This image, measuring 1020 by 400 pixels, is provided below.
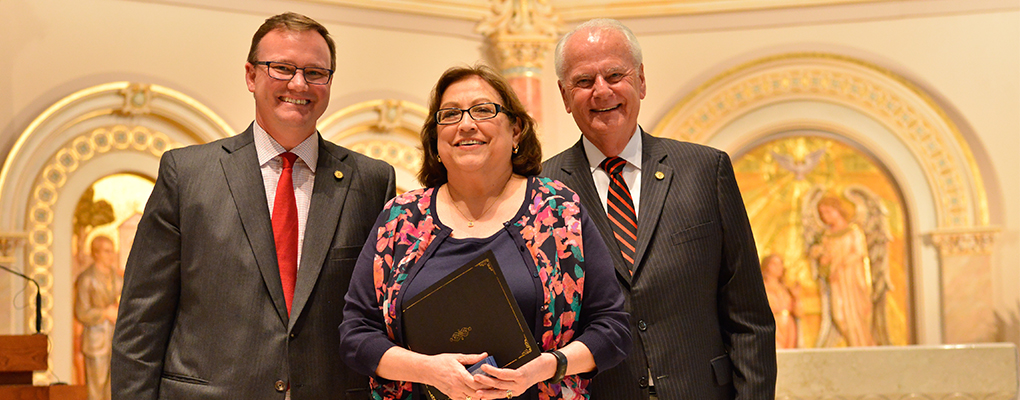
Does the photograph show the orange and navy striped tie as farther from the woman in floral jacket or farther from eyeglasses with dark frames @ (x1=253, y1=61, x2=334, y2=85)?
eyeglasses with dark frames @ (x1=253, y1=61, x2=334, y2=85)

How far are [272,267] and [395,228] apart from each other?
15.9 inches

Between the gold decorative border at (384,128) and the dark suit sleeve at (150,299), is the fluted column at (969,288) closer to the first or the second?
the gold decorative border at (384,128)

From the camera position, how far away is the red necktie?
248cm

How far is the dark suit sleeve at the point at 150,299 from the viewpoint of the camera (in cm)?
239

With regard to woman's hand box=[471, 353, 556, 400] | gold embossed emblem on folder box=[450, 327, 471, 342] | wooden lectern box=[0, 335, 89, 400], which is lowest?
wooden lectern box=[0, 335, 89, 400]

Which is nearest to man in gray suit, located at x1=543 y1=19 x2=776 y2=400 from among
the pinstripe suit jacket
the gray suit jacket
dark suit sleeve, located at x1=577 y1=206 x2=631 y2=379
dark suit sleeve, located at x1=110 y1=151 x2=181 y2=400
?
the pinstripe suit jacket

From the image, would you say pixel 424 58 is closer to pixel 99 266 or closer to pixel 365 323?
pixel 99 266

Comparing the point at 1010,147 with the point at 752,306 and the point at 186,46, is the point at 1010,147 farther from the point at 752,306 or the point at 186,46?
the point at 186,46

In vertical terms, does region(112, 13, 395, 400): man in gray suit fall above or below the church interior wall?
below

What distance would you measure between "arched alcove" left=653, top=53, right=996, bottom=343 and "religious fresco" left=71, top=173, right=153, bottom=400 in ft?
14.9

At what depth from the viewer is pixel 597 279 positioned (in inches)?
86.4

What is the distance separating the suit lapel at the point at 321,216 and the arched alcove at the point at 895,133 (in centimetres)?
577

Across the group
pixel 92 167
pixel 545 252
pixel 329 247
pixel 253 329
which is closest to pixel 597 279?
pixel 545 252

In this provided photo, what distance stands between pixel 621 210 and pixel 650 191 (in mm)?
97
